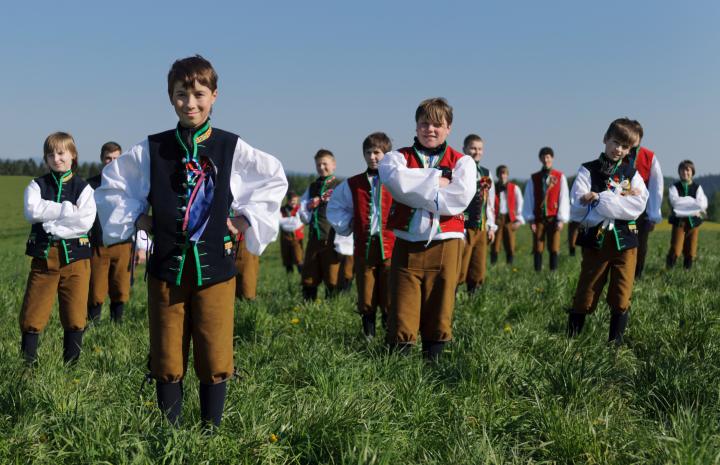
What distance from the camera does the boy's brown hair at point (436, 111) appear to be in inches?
168

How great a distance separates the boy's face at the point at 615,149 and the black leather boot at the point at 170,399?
3.70 metres

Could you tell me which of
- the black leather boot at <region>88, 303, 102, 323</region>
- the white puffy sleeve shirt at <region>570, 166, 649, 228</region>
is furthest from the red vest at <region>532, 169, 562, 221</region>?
the black leather boot at <region>88, 303, 102, 323</region>

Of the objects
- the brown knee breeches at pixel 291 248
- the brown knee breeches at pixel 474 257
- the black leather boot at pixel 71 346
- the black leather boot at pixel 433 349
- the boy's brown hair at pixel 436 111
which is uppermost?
the boy's brown hair at pixel 436 111

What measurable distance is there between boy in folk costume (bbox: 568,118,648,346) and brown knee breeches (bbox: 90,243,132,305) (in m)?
4.48

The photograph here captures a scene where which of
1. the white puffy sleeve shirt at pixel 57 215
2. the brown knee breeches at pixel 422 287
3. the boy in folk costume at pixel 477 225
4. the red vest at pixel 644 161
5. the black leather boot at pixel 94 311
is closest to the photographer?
the brown knee breeches at pixel 422 287

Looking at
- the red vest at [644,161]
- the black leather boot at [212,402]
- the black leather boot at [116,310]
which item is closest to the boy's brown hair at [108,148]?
the black leather boot at [116,310]

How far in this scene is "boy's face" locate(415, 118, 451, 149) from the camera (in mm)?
4289

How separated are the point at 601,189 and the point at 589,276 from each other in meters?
0.72

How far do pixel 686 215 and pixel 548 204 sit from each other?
226cm

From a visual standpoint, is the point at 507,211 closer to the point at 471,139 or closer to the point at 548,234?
the point at 548,234

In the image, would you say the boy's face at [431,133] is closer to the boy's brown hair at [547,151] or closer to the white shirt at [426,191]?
the white shirt at [426,191]

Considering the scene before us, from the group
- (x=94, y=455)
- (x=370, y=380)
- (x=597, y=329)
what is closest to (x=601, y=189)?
(x=597, y=329)

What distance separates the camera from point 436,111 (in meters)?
4.27

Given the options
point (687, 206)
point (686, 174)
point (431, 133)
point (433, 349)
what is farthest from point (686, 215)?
point (431, 133)
